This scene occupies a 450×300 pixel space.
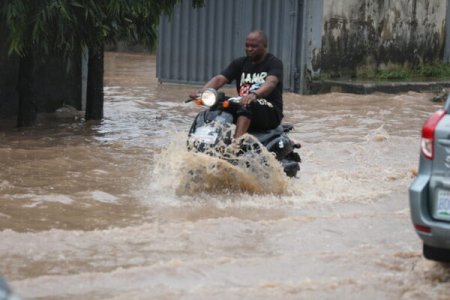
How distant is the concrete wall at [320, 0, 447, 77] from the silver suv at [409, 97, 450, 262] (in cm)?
1198

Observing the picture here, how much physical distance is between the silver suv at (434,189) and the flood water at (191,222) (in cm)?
45

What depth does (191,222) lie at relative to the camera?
707cm

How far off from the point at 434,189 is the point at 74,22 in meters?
6.32

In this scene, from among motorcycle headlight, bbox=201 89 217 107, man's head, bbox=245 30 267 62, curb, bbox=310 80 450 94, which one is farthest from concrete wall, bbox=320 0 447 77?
motorcycle headlight, bbox=201 89 217 107

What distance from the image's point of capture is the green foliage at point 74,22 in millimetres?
10141

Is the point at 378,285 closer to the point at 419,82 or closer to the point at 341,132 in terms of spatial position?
the point at 341,132

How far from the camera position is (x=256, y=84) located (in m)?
8.35

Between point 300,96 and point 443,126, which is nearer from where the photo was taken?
Answer: point 443,126

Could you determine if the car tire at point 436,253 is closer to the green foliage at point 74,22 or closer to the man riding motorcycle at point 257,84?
the man riding motorcycle at point 257,84

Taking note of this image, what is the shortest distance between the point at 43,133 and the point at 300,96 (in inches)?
253

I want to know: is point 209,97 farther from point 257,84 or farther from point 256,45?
point 256,45

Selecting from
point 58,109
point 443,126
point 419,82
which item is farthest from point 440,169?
point 419,82

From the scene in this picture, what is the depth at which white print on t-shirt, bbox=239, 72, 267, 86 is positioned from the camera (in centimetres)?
835

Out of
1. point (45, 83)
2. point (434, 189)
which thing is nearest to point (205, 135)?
point (434, 189)
